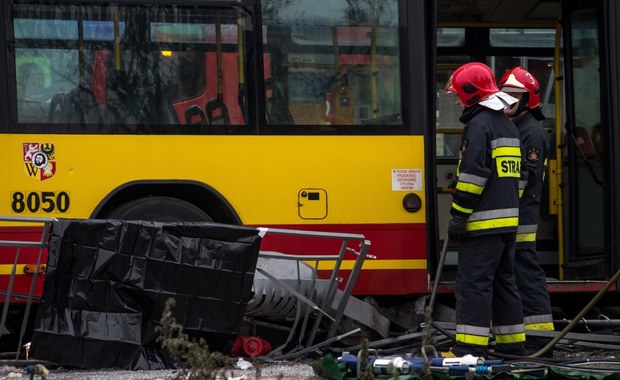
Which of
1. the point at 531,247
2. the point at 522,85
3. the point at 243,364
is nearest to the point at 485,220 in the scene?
the point at 531,247

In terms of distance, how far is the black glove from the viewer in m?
6.40

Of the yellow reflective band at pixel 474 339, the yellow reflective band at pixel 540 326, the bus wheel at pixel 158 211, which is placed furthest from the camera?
the yellow reflective band at pixel 540 326

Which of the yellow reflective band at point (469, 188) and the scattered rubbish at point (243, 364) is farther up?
the yellow reflective band at point (469, 188)

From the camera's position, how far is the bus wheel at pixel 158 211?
7.16m

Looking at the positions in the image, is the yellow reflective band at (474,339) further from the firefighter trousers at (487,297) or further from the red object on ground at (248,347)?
the red object on ground at (248,347)

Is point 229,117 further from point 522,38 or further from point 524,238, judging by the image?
point 522,38

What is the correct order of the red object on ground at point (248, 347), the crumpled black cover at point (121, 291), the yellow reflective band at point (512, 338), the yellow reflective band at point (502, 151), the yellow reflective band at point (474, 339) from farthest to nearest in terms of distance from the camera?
the red object on ground at point (248, 347) < the yellow reflective band at point (512, 338) < the yellow reflective band at point (502, 151) < the yellow reflective band at point (474, 339) < the crumpled black cover at point (121, 291)

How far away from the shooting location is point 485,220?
253 inches

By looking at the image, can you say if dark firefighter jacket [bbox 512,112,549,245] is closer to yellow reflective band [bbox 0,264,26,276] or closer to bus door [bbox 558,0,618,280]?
bus door [bbox 558,0,618,280]

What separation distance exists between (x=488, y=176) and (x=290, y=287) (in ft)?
4.56

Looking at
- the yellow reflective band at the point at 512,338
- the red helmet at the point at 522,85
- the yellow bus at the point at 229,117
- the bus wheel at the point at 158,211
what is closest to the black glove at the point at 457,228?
the yellow reflective band at the point at 512,338

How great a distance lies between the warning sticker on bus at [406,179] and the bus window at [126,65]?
45.3 inches

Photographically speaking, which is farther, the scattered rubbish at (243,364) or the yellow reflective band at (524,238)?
the yellow reflective band at (524,238)

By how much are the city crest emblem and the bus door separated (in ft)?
13.1
